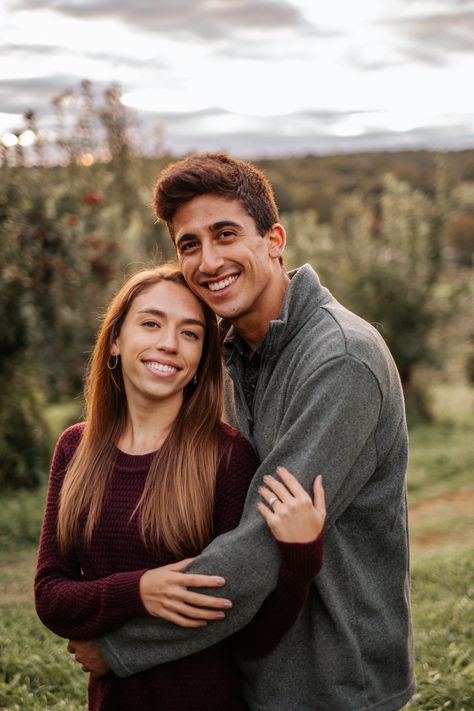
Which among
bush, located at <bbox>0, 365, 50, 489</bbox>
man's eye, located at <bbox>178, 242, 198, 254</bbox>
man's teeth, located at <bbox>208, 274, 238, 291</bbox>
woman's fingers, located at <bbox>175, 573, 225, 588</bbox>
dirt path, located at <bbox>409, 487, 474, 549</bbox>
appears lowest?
dirt path, located at <bbox>409, 487, 474, 549</bbox>

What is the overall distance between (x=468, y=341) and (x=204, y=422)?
1136 centimetres

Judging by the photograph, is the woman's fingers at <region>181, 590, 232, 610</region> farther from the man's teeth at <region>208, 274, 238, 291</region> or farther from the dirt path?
the dirt path

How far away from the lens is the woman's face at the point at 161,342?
2750 millimetres

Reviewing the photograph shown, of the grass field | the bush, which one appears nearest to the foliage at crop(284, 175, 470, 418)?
the grass field

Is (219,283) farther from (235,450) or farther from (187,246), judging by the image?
→ (235,450)

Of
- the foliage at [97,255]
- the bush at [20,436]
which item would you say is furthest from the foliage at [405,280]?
the bush at [20,436]

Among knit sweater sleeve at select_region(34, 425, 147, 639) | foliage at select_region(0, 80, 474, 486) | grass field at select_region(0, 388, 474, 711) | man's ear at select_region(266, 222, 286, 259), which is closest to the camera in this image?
knit sweater sleeve at select_region(34, 425, 147, 639)

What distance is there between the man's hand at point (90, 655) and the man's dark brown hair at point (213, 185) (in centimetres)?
148

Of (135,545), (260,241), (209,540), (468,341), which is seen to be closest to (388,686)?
(209,540)

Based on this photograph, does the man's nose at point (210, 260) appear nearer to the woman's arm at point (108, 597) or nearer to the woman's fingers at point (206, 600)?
the woman's arm at point (108, 597)

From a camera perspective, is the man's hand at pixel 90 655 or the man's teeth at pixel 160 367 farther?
the man's teeth at pixel 160 367

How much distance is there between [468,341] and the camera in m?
13.5

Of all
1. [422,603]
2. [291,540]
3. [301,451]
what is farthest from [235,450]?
[422,603]

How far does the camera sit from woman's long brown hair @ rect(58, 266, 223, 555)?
2.60 metres
